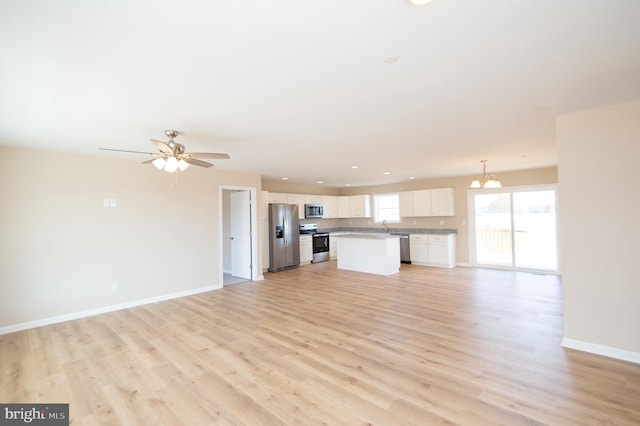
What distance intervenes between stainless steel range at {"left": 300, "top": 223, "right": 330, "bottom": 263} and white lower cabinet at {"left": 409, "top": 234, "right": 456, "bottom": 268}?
2.66 metres

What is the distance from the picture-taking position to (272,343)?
326 centimetres

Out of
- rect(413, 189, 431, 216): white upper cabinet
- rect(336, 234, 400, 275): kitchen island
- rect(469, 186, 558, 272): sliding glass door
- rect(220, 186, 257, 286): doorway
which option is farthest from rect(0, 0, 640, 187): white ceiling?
rect(413, 189, 431, 216): white upper cabinet

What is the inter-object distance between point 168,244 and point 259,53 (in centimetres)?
442

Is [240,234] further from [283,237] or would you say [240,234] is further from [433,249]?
[433,249]

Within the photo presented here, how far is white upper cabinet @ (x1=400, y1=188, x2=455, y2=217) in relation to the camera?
7746 mm

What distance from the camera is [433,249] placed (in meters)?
7.71

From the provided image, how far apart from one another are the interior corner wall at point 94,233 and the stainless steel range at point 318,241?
353 cm

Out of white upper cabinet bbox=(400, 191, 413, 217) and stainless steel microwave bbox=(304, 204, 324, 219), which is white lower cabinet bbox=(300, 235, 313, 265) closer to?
stainless steel microwave bbox=(304, 204, 324, 219)

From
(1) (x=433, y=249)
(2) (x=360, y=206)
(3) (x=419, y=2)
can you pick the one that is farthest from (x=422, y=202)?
(3) (x=419, y=2)

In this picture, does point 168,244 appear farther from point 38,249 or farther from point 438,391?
point 438,391

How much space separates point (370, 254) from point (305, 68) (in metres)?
5.68

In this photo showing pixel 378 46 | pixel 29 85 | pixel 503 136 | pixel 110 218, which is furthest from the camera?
pixel 110 218

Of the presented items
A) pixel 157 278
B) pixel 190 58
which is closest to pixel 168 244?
pixel 157 278
